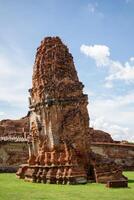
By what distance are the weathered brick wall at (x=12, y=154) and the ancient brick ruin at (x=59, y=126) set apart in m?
11.9

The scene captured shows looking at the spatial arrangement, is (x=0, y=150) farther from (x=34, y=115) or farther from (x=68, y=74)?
(x=68, y=74)

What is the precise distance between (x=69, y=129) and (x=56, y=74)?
3676 millimetres

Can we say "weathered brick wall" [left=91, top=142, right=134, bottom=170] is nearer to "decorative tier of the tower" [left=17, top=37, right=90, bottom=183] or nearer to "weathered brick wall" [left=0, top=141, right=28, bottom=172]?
"weathered brick wall" [left=0, top=141, right=28, bottom=172]

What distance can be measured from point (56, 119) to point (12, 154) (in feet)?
52.6

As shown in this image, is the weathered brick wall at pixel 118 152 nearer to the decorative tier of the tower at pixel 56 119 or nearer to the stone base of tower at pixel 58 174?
the decorative tier of the tower at pixel 56 119

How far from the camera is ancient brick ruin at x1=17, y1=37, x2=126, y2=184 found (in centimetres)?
2214

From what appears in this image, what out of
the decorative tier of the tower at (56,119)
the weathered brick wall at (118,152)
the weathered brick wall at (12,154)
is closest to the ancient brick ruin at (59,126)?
the decorative tier of the tower at (56,119)

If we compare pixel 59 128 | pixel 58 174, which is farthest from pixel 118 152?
pixel 58 174

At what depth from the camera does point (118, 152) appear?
147ft

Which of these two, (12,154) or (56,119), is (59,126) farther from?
(12,154)

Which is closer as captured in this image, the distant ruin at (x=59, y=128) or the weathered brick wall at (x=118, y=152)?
the distant ruin at (x=59, y=128)

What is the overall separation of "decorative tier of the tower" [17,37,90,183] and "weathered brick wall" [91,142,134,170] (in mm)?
18568

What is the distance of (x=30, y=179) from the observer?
24.2 m

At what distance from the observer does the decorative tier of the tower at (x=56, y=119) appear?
22734 mm
